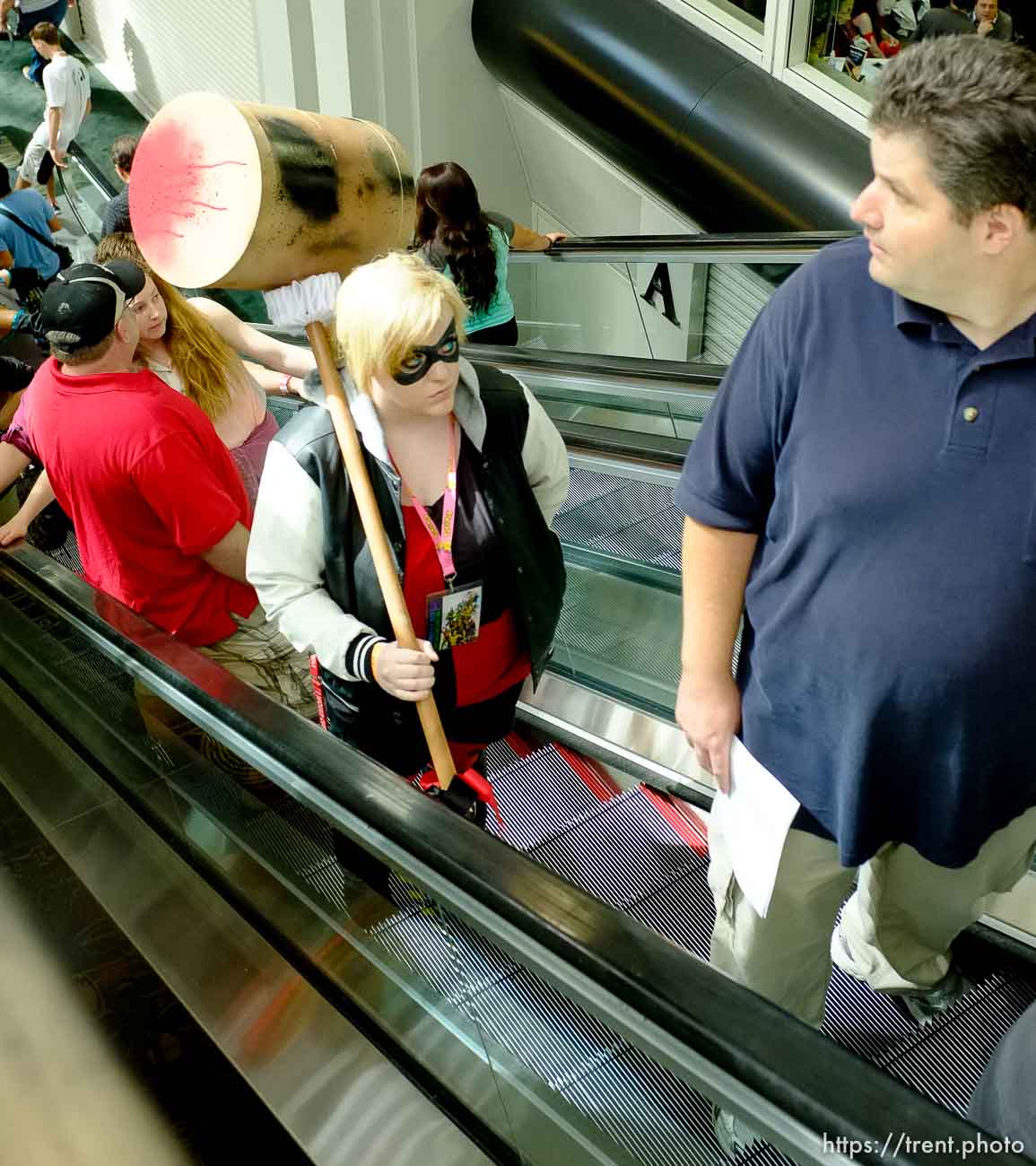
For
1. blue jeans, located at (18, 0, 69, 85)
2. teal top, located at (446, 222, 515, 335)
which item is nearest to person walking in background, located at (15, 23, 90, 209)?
blue jeans, located at (18, 0, 69, 85)

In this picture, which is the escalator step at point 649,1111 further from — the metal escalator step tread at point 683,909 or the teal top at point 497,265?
the teal top at point 497,265

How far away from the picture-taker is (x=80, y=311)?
227cm

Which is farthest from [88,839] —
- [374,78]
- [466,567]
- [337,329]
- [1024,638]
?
[374,78]

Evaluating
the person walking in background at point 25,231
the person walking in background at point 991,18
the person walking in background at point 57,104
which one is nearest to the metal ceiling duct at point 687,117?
the person walking in background at point 991,18

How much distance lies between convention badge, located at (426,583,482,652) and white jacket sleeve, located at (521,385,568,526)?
275 millimetres

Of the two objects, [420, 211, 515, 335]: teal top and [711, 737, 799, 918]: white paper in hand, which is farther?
[420, 211, 515, 335]: teal top

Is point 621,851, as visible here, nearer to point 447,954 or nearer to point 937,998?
point 937,998

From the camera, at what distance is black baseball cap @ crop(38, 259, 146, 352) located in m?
2.25

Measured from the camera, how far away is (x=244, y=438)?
2.98 metres

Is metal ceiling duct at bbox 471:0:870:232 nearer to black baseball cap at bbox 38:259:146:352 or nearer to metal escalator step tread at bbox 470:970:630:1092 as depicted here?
black baseball cap at bbox 38:259:146:352

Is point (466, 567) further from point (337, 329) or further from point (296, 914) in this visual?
point (296, 914)

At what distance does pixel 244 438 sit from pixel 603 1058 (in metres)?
2.12

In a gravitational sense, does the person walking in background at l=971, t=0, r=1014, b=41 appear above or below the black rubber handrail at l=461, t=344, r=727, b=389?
above

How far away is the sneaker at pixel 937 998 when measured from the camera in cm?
207
